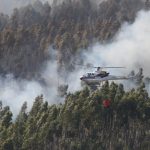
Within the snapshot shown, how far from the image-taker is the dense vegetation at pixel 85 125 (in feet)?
393

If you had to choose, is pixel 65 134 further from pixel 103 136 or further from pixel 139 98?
pixel 139 98

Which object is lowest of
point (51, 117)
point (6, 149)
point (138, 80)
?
point (6, 149)

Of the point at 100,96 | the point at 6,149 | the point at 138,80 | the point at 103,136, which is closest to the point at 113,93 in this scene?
the point at 100,96

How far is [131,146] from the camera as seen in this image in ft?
403

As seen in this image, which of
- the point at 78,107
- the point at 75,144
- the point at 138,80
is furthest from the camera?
the point at 138,80

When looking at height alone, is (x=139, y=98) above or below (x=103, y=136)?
above

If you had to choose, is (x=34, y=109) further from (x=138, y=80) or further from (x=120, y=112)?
(x=138, y=80)

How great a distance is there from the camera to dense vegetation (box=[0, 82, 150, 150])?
11981 cm

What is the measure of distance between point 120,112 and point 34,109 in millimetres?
18868

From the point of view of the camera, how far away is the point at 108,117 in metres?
128

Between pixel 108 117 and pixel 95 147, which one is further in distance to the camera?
pixel 108 117

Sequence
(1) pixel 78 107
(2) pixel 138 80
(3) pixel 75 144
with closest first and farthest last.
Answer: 1. (3) pixel 75 144
2. (1) pixel 78 107
3. (2) pixel 138 80

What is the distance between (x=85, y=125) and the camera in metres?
125

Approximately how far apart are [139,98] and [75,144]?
22212mm
